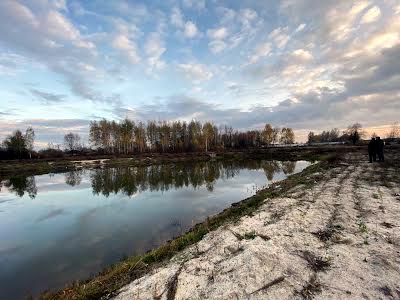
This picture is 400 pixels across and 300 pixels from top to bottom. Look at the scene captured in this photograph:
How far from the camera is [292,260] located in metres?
6.05

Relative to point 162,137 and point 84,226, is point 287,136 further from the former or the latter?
point 84,226

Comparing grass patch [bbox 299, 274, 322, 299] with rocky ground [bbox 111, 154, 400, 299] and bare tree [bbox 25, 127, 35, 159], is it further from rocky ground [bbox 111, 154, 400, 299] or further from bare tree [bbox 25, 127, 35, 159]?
bare tree [bbox 25, 127, 35, 159]

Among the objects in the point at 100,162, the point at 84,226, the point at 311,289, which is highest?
the point at 311,289

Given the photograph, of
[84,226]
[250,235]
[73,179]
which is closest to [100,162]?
[73,179]

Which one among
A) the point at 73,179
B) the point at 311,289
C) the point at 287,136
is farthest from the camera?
the point at 287,136

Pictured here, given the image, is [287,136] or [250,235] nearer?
[250,235]

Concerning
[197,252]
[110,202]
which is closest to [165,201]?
[110,202]

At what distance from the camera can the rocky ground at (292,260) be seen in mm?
5035

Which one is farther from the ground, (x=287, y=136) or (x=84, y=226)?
(x=287, y=136)

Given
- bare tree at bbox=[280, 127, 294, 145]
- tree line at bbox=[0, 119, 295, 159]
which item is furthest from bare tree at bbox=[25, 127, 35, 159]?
bare tree at bbox=[280, 127, 294, 145]

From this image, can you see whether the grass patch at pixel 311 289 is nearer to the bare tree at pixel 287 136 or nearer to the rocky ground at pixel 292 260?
the rocky ground at pixel 292 260

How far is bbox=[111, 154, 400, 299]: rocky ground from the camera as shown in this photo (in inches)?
198

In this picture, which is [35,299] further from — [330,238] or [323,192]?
[323,192]

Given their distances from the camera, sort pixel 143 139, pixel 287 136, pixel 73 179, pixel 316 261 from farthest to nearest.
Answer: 1. pixel 287 136
2. pixel 143 139
3. pixel 73 179
4. pixel 316 261
